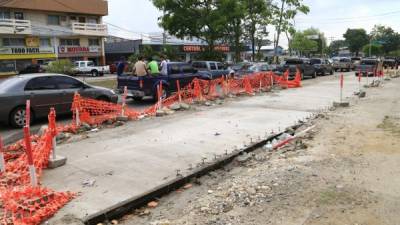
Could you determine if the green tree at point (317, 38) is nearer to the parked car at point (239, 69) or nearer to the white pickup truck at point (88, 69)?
the white pickup truck at point (88, 69)

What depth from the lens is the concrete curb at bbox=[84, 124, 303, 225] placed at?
5.23 metres

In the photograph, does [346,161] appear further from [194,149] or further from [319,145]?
[194,149]

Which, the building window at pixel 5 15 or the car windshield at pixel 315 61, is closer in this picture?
Answer: the car windshield at pixel 315 61

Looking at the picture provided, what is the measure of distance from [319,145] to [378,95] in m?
12.7

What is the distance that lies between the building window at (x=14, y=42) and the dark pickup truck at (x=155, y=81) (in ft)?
107

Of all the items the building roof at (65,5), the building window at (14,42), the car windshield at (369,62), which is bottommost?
the car windshield at (369,62)

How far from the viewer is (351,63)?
48594 millimetres

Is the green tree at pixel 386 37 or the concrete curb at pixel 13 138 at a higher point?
the green tree at pixel 386 37

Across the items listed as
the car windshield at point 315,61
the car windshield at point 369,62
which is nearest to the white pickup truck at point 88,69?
the car windshield at point 315,61

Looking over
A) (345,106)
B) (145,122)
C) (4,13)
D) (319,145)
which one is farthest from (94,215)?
(4,13)

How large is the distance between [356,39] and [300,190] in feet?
408

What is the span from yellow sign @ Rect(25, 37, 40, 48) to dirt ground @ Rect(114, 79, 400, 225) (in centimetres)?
4303

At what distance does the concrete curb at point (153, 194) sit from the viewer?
523 cm

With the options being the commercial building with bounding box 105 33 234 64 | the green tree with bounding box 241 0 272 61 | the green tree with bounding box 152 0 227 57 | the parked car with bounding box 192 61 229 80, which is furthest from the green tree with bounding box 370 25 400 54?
the parked car with bounding box 192 61 229 80
